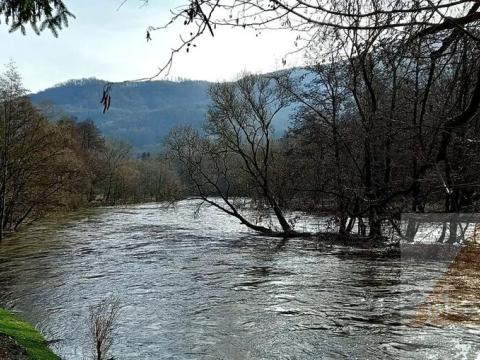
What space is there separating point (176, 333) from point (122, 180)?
57280mm

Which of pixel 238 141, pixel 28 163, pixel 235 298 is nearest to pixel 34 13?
pixel 235 298

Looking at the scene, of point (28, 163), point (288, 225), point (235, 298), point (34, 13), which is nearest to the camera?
point (34, 13)

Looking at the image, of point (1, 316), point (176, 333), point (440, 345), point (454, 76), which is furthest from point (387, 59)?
point (1, 316)

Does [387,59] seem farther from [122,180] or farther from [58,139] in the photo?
[122,180]

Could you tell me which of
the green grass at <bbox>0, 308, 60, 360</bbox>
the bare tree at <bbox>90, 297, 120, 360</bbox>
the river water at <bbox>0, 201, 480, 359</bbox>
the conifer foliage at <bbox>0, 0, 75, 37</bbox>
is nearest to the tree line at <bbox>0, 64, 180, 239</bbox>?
the river water at <bbox>0, 201, 480, 359</bbox>

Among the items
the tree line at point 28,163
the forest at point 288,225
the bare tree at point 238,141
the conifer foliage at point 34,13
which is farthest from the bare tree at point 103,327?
the tree line at point 28,163

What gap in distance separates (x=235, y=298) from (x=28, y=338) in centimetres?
547

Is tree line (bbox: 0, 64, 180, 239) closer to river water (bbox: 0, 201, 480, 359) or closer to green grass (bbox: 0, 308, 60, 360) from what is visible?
river water (bbox: 0, 201, 480, 359)

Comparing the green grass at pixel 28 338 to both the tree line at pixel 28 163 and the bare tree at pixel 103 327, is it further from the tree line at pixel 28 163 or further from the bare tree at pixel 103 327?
the tree line at pixel 28 163

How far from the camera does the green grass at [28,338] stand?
7676mm

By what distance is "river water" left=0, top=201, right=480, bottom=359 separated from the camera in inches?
355

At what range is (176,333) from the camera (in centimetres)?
1000

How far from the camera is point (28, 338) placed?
8781mm

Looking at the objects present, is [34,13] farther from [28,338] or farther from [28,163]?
[28,163]
